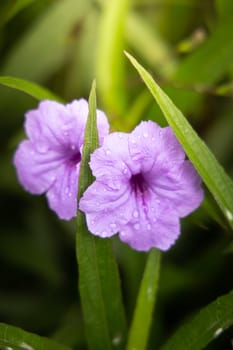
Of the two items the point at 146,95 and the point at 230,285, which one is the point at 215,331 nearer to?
the point at 230,285

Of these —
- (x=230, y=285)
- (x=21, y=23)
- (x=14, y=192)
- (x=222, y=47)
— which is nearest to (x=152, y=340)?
(x=230, y=285)

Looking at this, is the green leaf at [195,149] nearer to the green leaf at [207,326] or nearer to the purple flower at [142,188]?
the purple flower at [142,188]

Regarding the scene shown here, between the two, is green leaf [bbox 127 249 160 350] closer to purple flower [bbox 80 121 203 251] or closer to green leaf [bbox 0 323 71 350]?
purple flower [bbox 80 121 203 251]

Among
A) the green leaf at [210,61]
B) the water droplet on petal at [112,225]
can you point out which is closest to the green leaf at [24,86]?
the water droplet on petal at [112,225]

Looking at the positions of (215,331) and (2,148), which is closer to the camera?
(215,331)

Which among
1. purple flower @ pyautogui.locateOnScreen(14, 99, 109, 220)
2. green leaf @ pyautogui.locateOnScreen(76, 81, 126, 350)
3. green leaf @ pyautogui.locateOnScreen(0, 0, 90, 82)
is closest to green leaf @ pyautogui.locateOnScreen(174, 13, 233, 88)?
green leaf @ pyautogui.locateOnScreen(0, 0, 90, 82)

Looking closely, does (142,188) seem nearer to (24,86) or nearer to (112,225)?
(112,225)
